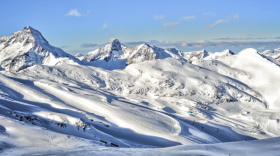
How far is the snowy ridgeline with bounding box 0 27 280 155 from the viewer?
16969mm

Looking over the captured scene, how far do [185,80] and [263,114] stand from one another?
71.7 feet

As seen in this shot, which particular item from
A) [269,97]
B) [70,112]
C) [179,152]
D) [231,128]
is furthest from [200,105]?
[179,152]

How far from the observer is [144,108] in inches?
A: 1565

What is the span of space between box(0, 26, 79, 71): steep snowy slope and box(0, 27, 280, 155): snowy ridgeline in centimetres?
8422

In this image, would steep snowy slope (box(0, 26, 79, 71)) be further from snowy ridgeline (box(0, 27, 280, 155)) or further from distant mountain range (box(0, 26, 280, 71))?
snowy ridgeline (box(0, 27, 280, 155))

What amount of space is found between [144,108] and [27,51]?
501ft

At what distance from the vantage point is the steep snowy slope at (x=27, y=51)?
152 m

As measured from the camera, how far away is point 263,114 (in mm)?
48250

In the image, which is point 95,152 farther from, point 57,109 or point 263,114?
point 263,114

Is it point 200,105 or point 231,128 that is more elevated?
point 200,105

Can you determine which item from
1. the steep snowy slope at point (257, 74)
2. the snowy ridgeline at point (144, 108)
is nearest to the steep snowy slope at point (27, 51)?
the snowy ridgeline at point (144, 108)

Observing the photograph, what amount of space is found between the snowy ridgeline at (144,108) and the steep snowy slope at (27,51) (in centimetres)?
8422

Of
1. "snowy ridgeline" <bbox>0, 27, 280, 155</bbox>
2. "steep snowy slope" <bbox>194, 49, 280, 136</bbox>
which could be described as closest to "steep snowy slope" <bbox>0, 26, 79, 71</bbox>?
"snowy ridgeline" <bbox>0, 27, 280, 155</bbox>

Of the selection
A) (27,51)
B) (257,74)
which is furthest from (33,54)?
(257,74)
